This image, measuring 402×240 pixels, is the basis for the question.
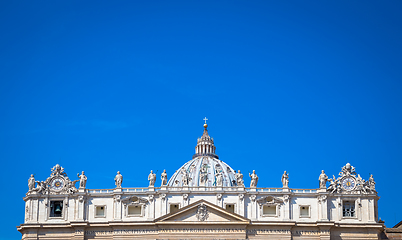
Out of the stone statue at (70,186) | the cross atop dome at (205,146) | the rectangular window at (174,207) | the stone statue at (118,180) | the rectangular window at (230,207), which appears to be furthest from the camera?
the cross atop dome at (205,146)

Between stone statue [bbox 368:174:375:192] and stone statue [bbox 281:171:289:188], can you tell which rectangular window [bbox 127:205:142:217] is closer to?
stone statue [bbox 281:171:289:188]

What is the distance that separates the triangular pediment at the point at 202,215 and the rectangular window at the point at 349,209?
14.3 meters

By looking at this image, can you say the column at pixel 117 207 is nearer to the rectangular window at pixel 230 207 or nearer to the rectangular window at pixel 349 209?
the rectangular window at pixel 230 207

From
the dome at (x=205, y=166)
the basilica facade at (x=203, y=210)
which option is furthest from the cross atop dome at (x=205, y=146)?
the basilica facade at (x=203, y=210)

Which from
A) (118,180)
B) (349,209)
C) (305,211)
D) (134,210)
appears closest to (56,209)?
(118,180)

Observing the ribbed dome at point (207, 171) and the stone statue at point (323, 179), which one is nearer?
the stone statue at point (323, 179)

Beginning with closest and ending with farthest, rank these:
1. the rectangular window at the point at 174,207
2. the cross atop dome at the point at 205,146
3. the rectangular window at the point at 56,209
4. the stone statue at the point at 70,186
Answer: the rectangular window at the point at 174,207
the rectangular window at the point at 56,209
the stone statue at the point at 70,186
the cross atop dome at the point at 205,146

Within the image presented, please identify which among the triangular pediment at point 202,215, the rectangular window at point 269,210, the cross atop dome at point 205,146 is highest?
the cross atop dome at point 205,146

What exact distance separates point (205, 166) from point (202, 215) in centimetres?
5160

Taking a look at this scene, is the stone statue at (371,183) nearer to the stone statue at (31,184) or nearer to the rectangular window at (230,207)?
the rectangular window at (230,207)

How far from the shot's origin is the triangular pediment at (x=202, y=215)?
118562 mm

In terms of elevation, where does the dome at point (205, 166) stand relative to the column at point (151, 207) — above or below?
above

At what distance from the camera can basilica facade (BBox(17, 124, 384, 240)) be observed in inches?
4678

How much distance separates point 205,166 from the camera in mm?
170500
